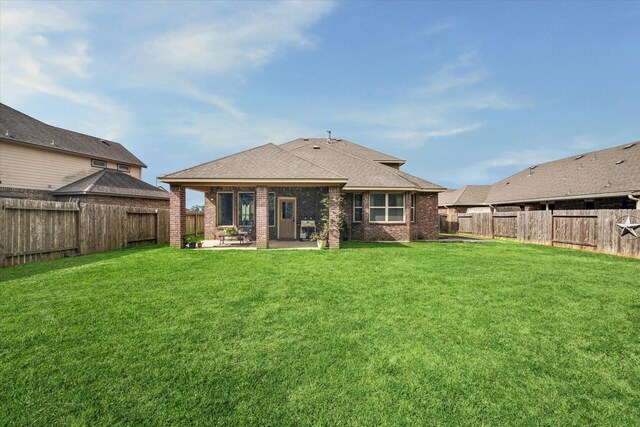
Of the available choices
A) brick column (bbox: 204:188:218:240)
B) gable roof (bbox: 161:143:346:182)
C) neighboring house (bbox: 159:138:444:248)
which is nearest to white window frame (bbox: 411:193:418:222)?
neighboring house (bbox: 159:138:444:248)

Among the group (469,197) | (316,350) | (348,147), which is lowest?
(316,350)

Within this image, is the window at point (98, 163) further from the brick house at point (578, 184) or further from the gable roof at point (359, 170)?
the brick house at point (578, 184)

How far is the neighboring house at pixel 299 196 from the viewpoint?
12773 millimetres

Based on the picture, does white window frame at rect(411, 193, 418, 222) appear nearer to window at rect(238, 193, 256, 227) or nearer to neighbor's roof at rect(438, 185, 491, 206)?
window at rect(238, 193, 256, 227)

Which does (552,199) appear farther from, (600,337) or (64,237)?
(64,237)

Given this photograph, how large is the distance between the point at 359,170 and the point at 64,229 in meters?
13.7

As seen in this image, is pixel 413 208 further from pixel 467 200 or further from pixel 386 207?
pixel 467 200

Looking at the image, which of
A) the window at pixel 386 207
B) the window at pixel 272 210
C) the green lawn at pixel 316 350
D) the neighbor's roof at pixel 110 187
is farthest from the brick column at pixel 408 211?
the neighbor's roof at pixel 110 187

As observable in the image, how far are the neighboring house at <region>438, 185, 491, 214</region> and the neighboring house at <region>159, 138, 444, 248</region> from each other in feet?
49.1

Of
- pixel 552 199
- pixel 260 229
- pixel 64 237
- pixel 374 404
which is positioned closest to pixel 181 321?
pixel 374 404

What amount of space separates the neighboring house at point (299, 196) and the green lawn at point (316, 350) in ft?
19.3

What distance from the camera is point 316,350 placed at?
3867mm

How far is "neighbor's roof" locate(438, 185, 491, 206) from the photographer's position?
30906mm

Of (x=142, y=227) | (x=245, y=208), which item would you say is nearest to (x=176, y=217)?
(x=142, y=227)
